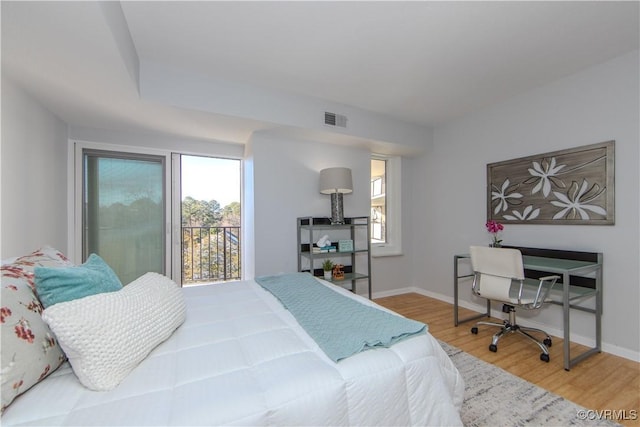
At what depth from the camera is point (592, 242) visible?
8.23 ft

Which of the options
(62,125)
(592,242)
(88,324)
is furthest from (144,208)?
(592,242)

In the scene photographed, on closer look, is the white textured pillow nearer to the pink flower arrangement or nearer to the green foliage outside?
the green foliage outside

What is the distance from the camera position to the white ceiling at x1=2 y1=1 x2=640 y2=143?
167 centimetres

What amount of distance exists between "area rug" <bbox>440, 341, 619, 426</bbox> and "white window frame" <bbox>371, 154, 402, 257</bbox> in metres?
2.32

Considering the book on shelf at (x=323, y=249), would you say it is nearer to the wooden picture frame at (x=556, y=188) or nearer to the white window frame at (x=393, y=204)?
the white window frame at (x=393, y=204)

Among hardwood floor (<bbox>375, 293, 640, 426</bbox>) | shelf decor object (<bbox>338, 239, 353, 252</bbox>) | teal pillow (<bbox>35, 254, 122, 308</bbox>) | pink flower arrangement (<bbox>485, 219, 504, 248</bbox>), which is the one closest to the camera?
teal pillow (<bbox>35, 254, 122, 308</bbox>)

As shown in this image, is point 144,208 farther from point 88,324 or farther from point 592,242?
point 592,242

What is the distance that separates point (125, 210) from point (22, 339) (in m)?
2.57

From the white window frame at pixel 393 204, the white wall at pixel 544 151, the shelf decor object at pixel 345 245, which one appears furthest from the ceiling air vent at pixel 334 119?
the white wall at pixel 544 151

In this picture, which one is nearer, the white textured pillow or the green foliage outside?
the white textured pillow

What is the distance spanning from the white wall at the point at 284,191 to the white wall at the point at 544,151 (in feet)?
4.61

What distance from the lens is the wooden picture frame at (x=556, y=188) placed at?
2424mm

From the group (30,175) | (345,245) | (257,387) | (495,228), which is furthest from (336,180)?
(30,175)

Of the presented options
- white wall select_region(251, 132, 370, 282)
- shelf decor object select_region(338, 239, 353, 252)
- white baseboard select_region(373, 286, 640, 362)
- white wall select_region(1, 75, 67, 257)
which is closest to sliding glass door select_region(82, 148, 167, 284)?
white wall select_region(1, 75, 67, 257)
